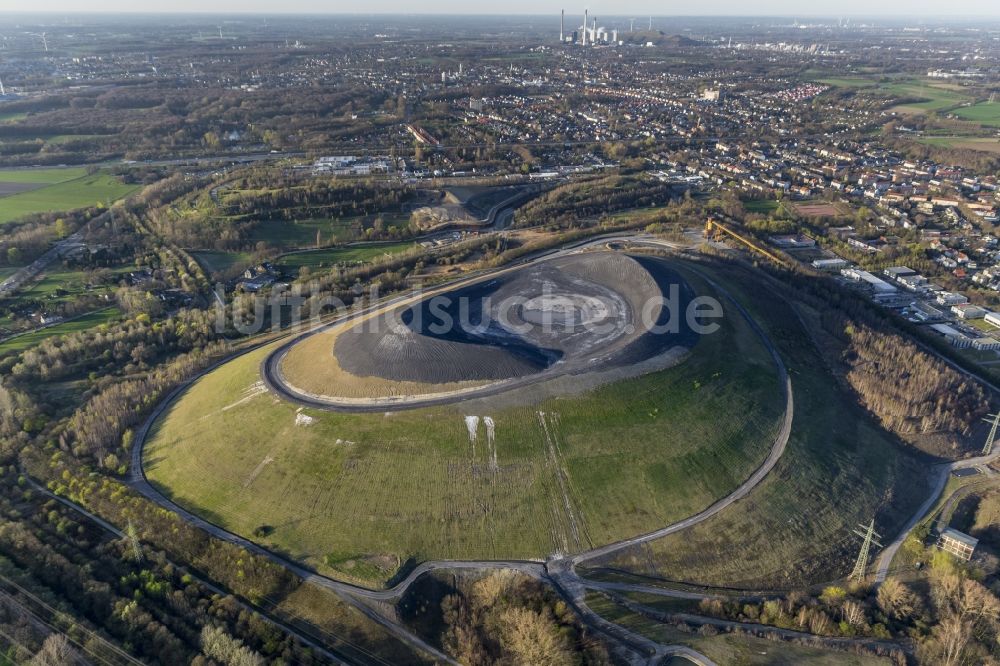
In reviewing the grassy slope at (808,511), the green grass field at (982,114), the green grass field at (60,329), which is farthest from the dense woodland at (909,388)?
the green grass field at (982,114)

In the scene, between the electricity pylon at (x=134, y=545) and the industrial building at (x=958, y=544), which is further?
the industrial building at (x=958, y=544)

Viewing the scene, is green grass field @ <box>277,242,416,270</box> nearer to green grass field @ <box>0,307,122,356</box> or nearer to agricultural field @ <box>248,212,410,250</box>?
agricultural field @ <box>248,212,410,250</box>

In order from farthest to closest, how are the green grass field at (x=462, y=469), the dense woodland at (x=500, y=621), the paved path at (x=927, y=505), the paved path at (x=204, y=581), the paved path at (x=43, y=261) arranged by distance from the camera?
the paved path at (x=43, y=261)
the green grass field at (x=462, y=469)
the paved path at (x=927, y=505)
the paved path at (x=204, y=581)
the dense woodland at (x=500, y=621)

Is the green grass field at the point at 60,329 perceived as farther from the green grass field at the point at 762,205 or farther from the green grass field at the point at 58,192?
the green grass field at the point at 762,205

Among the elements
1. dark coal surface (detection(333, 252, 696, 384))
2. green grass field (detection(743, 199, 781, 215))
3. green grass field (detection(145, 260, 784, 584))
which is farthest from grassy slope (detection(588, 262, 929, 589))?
green grass field (detection(743, 199, 781, 215))

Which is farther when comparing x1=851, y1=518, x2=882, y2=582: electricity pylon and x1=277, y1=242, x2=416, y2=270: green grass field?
x1=277, y1=242, x2=416, y2=270: green grass field
